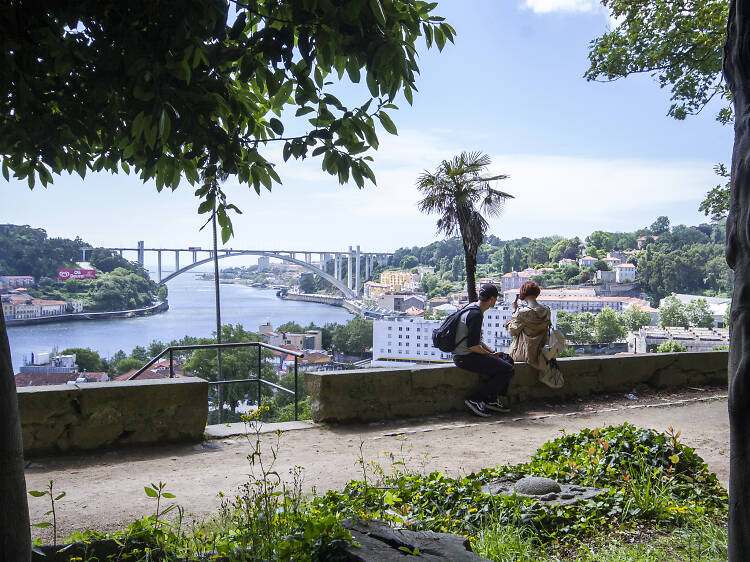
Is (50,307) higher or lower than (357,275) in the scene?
lower

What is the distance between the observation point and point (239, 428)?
539cm

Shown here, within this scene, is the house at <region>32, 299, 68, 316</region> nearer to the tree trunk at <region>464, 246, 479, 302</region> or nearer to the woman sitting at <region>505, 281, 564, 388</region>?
the tree trunk at <region>464, 246, 479, 302</region>

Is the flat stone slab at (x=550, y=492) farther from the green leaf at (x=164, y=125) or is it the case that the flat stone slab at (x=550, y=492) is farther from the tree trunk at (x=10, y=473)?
the green leaf at (x=164, y=125)

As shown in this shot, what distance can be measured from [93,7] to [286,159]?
0.88 m

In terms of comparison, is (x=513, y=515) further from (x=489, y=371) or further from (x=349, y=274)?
(x=349, y=274)

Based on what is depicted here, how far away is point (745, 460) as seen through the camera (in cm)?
153

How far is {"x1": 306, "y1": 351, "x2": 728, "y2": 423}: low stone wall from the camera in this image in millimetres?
5609

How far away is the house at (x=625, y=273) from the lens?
79.0 feet

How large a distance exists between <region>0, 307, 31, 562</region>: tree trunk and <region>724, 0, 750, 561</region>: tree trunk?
1.90m

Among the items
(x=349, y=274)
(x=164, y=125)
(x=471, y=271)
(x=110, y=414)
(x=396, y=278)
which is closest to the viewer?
(x=164, y=125)

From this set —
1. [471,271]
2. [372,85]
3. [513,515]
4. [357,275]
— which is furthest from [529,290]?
[357,275]

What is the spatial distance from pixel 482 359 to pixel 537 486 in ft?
9.15

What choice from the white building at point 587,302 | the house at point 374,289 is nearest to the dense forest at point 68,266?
the house at point 374,289

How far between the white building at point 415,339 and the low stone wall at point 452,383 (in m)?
0.60
